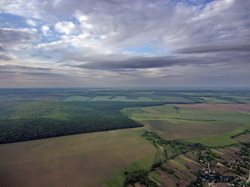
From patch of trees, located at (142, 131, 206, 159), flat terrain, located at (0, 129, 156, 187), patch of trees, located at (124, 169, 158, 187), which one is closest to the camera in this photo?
patch of trees, located at (124, 169, 158, 187)

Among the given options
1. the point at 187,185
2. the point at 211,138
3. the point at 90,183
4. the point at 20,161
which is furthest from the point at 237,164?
the point at 20,161

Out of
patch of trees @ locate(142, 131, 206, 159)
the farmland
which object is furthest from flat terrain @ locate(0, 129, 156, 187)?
patch of trees @ locate(142, 131, 206, 159)

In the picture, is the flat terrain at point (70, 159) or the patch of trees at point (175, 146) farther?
the patch of trees at point (175, 146)

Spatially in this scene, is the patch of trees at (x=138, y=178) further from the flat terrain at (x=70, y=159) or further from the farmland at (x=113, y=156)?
the flat terrain at (x=70, y=159)

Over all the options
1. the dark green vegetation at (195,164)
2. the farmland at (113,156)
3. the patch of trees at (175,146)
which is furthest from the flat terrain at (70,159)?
the dark green vegetation at (195,164)

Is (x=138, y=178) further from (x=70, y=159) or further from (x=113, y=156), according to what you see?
(x=70, y=159)

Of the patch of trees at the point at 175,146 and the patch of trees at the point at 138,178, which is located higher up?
the patch of trees at the point at 138,178

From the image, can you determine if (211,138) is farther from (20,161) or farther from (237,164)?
(20,161)

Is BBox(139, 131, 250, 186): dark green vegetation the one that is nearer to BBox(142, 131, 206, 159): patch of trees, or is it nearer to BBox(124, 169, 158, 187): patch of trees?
BBox(142, 131, 206, 159): patch of trees

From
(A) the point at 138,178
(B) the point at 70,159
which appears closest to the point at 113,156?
(B) the point at 70,159
